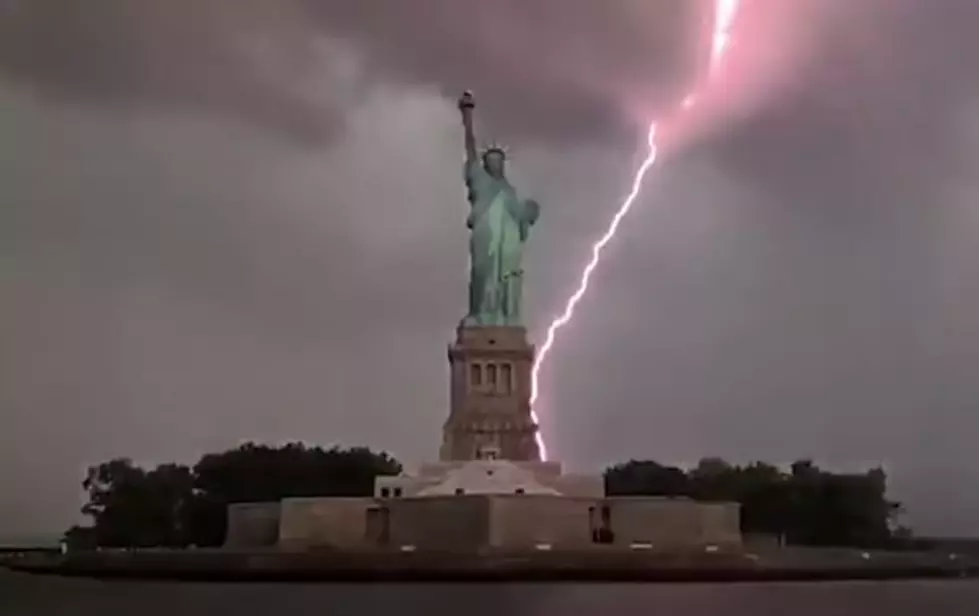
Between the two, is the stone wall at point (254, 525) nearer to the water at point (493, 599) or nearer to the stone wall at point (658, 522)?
the water at point (493, 599)

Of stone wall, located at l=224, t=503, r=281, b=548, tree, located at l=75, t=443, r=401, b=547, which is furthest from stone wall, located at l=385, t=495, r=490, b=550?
tree, located at l=75, t=443, r=401, b=547

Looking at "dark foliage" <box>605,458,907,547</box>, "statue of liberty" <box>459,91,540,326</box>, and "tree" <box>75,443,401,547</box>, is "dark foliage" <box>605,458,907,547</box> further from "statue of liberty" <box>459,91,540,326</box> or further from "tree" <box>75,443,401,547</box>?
"statue of liberty" <box>459,91,540,326</box>

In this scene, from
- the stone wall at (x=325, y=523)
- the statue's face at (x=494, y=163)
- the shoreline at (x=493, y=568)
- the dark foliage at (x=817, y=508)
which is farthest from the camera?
the dark foliage at (x=817, y=508)

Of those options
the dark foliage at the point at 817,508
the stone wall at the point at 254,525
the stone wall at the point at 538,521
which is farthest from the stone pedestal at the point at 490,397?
the dark foliage at the point at 817,508

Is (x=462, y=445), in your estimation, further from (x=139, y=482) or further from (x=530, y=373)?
(x=139, y=482)

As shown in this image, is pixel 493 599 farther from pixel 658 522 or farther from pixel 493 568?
pixel 658 522

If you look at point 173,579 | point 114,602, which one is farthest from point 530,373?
point 114,602
